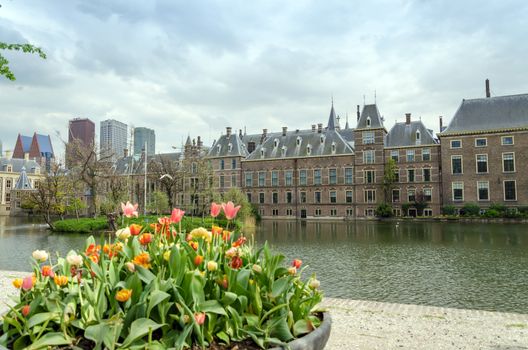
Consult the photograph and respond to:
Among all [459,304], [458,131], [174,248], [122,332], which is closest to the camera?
[122,332]

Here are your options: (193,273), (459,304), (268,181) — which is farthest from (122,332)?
(268,181)

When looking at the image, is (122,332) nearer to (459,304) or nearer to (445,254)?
(459,304)

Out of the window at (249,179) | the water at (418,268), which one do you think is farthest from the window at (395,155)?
the water at (418,268)

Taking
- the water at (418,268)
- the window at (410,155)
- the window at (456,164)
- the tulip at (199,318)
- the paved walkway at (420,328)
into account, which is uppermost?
the window at (410,155)

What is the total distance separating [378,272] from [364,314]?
5476mm

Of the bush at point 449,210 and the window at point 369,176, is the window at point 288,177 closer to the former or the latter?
the window at point 369,176

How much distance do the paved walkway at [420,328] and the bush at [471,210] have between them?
34559 mm

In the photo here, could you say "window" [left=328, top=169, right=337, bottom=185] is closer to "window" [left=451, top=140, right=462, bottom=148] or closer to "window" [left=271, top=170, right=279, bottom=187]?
"window" [left=271, top=170, right=279, bottom=187]

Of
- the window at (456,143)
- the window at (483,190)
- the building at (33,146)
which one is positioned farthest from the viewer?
the building at (33,146)

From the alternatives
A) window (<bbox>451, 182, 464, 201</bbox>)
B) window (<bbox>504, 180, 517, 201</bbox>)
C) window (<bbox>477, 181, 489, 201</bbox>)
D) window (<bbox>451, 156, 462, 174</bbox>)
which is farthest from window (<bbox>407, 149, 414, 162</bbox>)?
window (<bbox>504, 180, 517, 201</bbox>)

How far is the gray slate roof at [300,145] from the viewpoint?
44906 millimetres

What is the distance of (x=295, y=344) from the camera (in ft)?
9.23

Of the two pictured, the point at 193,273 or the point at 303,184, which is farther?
the point at 303,184

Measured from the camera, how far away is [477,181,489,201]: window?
38375mm
